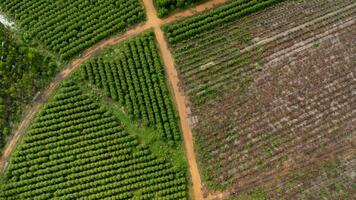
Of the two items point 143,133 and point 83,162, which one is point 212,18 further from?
point 83,162

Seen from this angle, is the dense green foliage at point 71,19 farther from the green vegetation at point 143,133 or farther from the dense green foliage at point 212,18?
the green vegetation at point 143,133

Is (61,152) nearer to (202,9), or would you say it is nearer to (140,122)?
(140,122)

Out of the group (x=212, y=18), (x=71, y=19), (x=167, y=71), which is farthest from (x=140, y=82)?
(x=71, y=19)

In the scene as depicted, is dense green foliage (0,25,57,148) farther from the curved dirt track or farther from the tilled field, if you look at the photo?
the tilled field

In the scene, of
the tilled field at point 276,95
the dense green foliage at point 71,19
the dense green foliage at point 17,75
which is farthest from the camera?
the dense green foliage at point 71,19

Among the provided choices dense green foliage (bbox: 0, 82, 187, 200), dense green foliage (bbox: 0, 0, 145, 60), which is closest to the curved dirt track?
dense green foliage (bbox: 0, 0, 145, 60)

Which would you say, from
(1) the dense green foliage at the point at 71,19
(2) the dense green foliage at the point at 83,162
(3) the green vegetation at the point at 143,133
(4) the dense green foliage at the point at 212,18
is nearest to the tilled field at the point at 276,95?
(4) the dense green foliage at the point at 212,18

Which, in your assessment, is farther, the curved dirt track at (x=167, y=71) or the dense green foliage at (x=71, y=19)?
the dense green foliage at (x=71, y=19)
